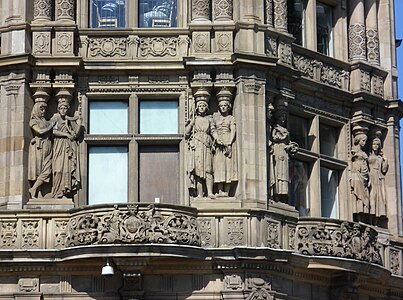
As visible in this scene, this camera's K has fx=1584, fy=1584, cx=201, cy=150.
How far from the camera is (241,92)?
41.4 metres

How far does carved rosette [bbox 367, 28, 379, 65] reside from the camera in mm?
46062

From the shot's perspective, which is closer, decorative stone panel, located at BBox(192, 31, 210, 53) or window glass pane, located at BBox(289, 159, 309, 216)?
decorative stone panel, located at BBox(192, 31, 210, 53)

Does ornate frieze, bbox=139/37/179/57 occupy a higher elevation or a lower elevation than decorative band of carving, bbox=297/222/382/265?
higher

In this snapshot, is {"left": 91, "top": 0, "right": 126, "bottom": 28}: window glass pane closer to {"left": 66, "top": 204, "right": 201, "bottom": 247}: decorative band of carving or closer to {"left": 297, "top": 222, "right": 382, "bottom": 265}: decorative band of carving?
{"left": 66, "top": 204, "right": 201, "bottom": 247}: decorative band of carving

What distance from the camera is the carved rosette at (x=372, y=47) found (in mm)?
46062

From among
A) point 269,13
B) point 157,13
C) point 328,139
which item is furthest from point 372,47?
point 157,13

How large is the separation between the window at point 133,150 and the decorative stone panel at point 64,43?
1541mm

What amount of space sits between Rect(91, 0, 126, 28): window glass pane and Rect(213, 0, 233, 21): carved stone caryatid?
2.59 m

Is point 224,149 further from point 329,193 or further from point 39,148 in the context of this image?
point 329,193

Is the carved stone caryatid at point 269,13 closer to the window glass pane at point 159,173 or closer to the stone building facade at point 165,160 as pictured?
the stone building facade at point 165,160

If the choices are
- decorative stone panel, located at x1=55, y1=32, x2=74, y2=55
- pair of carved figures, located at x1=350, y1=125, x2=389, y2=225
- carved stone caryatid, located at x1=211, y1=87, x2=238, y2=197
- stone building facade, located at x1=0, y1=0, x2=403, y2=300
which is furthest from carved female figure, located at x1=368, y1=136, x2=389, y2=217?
decorative stone panel, located at x1=55, y1=32, x2=74, y2=55

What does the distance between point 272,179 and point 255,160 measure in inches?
32.5

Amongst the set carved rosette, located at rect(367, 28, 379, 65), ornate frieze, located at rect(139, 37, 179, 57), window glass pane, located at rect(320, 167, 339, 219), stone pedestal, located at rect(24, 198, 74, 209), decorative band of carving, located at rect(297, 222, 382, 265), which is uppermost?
carved rosette, located at rect(367, 28, 379, 65)

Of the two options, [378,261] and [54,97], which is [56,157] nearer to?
[54,97]
